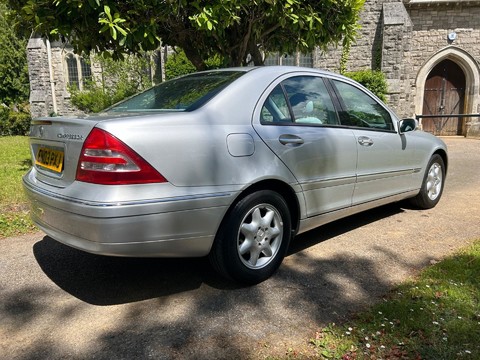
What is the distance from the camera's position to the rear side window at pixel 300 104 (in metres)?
3.23

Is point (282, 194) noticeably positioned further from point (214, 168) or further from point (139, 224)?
point (139, 224)

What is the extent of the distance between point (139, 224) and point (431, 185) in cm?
415

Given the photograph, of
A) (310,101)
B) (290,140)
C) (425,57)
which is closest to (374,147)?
(310,101)

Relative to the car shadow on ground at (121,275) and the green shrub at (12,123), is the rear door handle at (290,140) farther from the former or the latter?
the green shrub at (12,123)

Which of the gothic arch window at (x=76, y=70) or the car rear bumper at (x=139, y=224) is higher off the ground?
the gothic arch window at (x=76, y=70)

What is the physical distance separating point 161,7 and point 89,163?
401 cm

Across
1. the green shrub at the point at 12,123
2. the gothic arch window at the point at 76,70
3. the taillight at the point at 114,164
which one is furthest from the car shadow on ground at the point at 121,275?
the gothic arch window at the point at 76,70

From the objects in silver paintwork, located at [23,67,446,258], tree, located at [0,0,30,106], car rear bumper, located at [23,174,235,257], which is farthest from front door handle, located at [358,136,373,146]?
tree, located at [0,0,30,106]

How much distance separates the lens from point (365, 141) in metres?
3.92

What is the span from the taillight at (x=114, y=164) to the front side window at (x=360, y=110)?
6.82ft

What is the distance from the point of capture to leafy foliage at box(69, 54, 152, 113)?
1459 centimetres

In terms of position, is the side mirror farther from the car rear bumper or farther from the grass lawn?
the grass lawn

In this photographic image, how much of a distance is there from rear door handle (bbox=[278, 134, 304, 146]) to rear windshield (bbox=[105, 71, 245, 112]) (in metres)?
0.59

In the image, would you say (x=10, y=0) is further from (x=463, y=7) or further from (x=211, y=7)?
(x=463, y=7)
